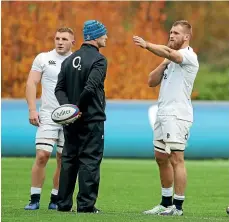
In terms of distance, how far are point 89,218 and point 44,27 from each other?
1699 cm

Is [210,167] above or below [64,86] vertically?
below

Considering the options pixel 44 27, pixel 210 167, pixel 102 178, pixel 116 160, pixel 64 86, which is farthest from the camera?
pixel 44 27

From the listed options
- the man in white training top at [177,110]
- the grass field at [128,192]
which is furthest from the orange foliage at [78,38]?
the man in white training top at [177,110]

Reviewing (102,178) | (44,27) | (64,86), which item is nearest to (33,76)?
(64,86)

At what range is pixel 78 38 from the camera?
89.8 feet

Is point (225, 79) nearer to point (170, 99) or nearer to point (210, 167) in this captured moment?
point (210, 167)

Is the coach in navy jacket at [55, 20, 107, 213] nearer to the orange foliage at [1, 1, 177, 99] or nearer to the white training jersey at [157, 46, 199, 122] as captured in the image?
the white training jersey at [157, 46, 199, 122]

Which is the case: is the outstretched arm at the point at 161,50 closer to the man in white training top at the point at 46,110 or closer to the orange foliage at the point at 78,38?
the man in white training top at the point at 46,110

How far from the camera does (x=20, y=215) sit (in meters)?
11.4

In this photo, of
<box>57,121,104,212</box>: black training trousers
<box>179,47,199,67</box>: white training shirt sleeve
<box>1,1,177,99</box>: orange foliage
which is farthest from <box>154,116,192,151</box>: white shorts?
<box>1,1,177,99</box>: orange foliage

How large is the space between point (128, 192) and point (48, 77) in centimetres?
318

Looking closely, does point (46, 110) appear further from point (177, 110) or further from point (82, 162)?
point (177, 110)

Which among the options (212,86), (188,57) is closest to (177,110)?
(188,57)

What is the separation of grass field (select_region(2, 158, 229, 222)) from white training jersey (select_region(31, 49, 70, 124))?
3.82ft
